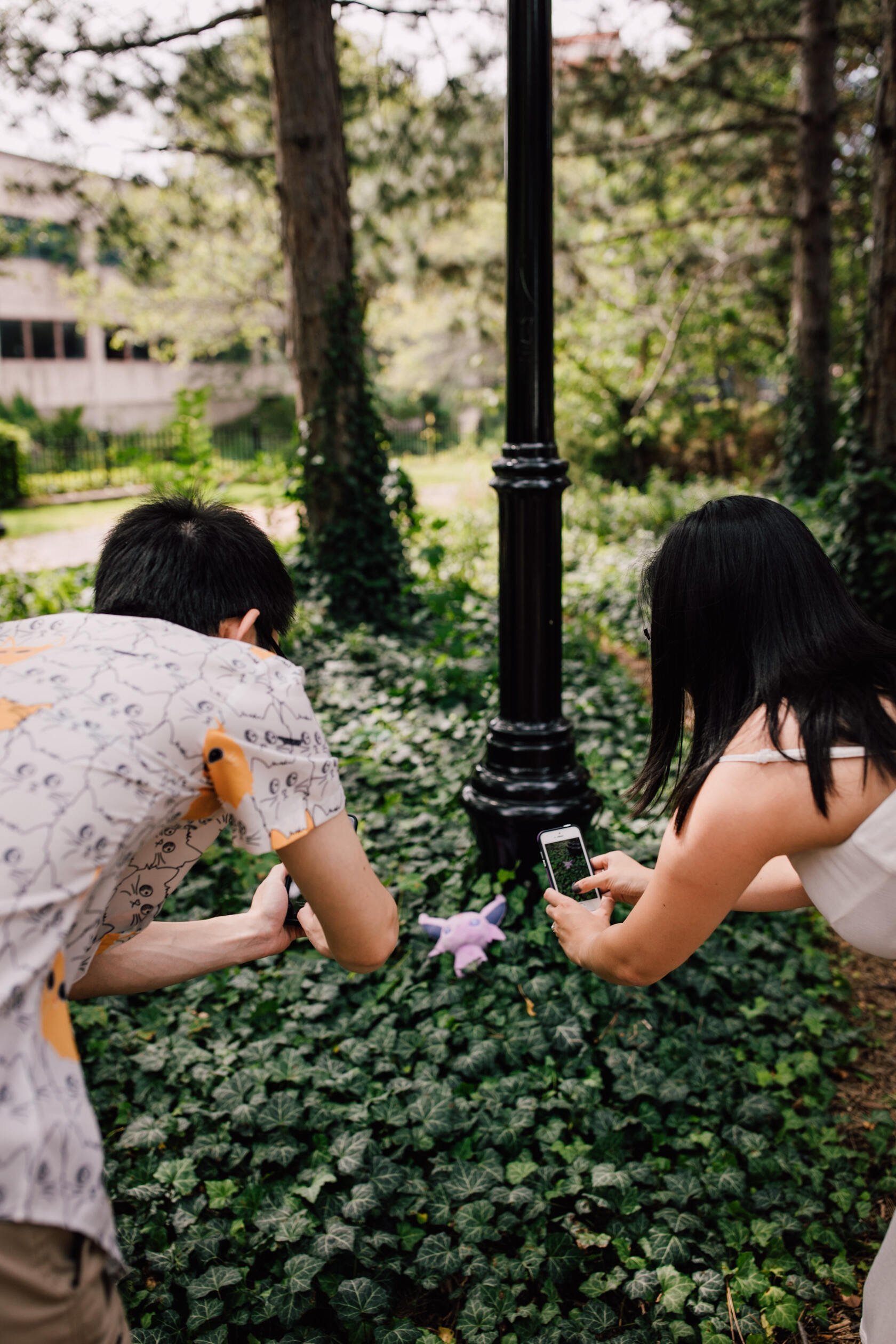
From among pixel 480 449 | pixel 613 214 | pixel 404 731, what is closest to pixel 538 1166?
pixel 404 731

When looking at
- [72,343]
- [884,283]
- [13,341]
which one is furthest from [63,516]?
[884,283]

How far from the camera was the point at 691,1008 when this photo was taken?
10.0ft

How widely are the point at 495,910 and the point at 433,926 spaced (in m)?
0.20

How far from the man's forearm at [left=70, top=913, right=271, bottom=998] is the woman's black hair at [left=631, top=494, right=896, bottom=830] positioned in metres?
0.81

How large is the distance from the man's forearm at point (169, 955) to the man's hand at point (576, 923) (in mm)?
570

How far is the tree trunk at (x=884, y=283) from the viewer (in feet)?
19.7

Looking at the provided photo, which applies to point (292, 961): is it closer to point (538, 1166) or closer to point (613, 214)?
point (538, 1166)

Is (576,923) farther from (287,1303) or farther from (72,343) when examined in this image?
(72,343)

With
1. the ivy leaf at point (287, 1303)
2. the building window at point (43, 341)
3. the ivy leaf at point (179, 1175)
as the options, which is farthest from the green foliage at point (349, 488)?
the building window at point (43, 341)

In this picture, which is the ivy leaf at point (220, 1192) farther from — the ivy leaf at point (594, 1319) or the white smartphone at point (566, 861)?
the white smartphone at point (566, 861)

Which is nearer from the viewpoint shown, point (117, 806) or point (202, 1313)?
point (117, 806)

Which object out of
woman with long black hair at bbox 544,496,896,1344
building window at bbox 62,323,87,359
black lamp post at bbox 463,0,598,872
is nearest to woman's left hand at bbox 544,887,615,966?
woman with long black hair at bbox 544,496,896,1344

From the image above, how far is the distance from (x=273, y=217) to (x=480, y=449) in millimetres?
5260

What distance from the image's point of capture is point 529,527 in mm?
3322
